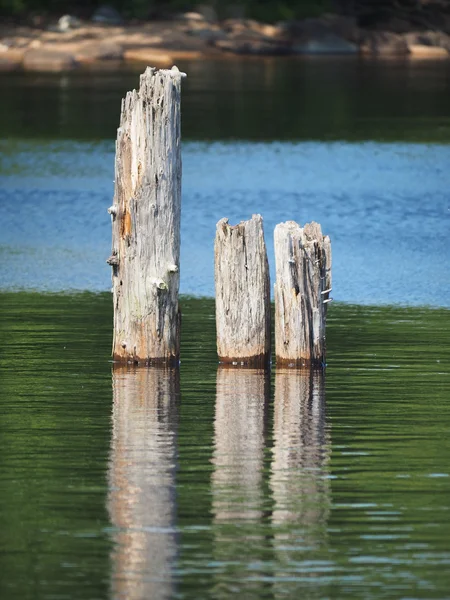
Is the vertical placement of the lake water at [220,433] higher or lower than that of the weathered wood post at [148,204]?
lower

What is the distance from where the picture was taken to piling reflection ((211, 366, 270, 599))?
292 inches

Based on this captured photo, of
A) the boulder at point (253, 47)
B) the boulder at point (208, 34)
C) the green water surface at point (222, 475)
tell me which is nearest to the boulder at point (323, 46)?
the boulder at point (253, 47)

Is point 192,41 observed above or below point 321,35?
below

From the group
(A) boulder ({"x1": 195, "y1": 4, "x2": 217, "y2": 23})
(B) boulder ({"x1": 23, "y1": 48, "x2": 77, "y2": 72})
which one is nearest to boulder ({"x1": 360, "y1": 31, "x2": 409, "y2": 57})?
(A) boulder ({"x1": 195, "y1": 4, "x2": 217, "y2": 23})

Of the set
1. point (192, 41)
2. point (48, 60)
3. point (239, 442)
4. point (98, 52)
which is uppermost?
point (192, 41)

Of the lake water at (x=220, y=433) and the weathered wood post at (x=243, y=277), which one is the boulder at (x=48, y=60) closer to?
the lake water at (x=220, y=433)

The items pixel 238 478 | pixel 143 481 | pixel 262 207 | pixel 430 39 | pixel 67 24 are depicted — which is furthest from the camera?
pixel 430 39

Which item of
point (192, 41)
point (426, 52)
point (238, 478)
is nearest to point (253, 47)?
point (192, 41)

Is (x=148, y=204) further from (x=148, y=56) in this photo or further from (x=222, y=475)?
(x=148, y=56)

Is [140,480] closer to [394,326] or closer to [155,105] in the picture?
[155,105]

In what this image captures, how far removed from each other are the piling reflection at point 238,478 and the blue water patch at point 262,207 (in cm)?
508

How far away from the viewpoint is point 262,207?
24.6 m

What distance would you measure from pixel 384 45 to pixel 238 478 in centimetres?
6252

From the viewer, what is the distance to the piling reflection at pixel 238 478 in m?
7.41
